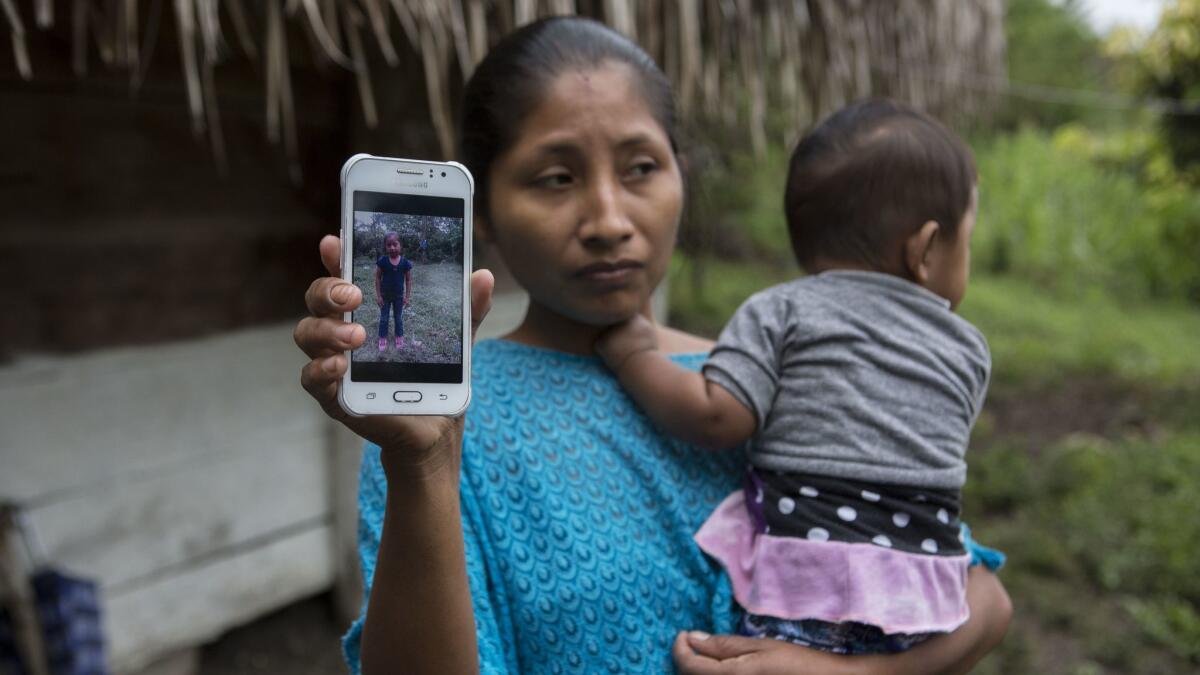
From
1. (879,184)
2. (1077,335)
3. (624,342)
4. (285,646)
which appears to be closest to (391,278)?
(624,342)

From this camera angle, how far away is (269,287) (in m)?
2.96

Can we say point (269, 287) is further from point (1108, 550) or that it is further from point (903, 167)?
point (1108, 550)

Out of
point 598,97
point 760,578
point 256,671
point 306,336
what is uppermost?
point 598,97

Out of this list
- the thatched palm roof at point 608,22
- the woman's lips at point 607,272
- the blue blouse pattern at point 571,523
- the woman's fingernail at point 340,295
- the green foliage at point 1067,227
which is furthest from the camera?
the green foliage at point 1067,227

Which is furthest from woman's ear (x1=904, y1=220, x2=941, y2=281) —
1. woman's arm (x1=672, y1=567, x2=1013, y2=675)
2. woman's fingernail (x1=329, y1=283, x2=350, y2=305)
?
woman's fingernail (x1=329, y1=283, x2=350, y2=305)

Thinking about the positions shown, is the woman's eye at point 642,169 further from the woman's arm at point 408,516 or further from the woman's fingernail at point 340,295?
the woman's fingernail at point 340,295

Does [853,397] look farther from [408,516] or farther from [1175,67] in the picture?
[1175,67]

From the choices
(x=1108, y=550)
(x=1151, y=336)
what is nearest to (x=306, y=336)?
(x=1108, y=550)

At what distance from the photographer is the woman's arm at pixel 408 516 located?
0.76 metres

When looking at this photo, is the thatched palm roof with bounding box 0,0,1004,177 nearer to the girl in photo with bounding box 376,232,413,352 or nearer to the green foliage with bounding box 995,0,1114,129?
the girl in photo with bounding box 376,232,413,352

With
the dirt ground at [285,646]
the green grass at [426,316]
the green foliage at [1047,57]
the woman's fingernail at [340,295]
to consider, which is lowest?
the dirt ground at [285,646]

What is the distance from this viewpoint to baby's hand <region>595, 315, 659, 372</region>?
1230 millimetres

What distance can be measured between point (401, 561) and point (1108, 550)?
4.07m

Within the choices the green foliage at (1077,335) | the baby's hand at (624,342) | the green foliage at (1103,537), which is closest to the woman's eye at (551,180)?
the baby's hand at (624,342)
